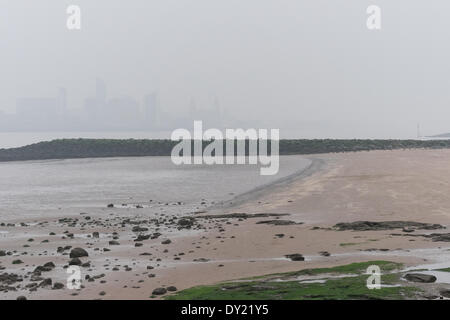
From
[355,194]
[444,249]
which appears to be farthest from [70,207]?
[444,249]

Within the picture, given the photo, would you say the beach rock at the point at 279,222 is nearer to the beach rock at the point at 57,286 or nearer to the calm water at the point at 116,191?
the calm water at the point at 116,191

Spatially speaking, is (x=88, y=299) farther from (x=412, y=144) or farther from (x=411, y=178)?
(x=412, y=144)

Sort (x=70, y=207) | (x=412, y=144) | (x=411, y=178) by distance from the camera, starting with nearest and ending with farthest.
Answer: (x=70, y=207)
(x=411, y=178)
(x=412, y=144)

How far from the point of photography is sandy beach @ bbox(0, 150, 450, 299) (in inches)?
634

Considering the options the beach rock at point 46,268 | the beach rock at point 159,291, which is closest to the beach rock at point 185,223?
the beach rock at point 46,268

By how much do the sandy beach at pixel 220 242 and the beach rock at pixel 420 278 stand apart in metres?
1.86

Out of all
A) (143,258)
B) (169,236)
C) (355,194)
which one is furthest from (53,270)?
(355,194)

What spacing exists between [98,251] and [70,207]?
16.1 metres

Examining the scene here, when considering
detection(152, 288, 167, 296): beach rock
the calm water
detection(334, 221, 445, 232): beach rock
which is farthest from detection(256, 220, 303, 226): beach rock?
detection(152, 288, 167, 296): beach rock

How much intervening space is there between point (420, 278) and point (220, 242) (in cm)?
958

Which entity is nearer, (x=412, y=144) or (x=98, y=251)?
(x=98, y=251)

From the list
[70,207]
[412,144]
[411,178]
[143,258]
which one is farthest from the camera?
[412,144]

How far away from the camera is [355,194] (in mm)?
36500

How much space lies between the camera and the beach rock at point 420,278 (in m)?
13.5
